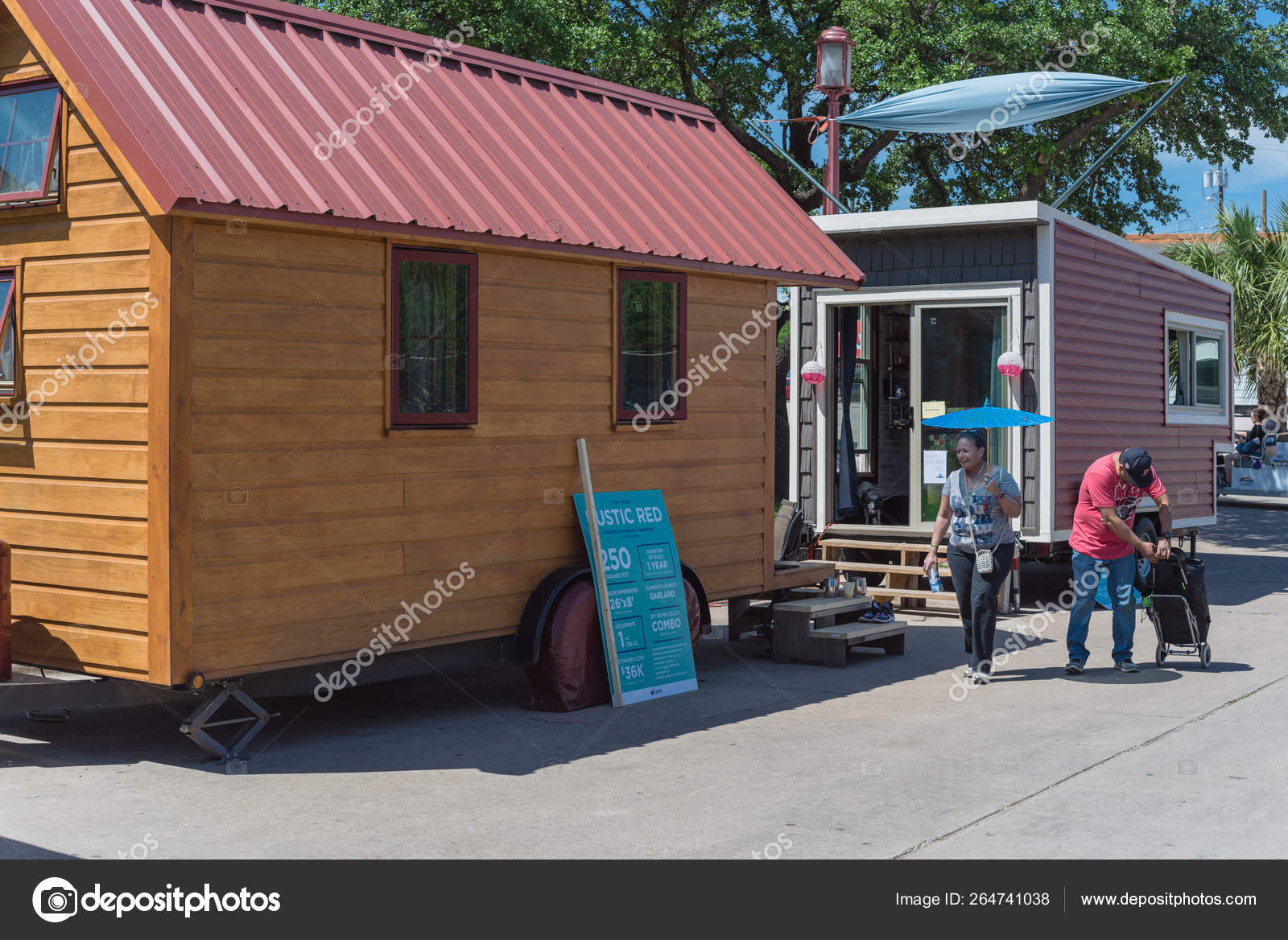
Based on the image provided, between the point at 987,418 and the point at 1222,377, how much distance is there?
303 inches

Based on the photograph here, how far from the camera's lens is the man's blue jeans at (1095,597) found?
10.7 metres

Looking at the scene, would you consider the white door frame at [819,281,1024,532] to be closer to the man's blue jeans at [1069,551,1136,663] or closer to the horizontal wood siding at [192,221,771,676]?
the man's blue jeans at [1069,551,1136,663]

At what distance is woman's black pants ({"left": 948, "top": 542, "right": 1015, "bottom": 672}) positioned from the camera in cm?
1042

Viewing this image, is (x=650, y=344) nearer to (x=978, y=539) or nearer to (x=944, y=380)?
(x=978, y=539)

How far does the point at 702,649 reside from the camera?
1232 cm

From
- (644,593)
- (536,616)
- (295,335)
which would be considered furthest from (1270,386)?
(295,335)

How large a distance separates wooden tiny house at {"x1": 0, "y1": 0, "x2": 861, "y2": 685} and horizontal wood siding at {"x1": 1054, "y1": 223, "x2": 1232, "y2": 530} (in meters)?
5.67

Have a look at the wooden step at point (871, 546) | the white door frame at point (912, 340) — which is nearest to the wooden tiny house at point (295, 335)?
the wooden step at point (871, 546)

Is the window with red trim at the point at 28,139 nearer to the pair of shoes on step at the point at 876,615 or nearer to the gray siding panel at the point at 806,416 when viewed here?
the pair of shoes on step at the point at 876,615

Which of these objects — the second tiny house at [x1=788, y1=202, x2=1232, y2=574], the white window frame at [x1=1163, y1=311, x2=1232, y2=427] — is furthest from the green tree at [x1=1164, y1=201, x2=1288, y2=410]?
the second tiny house at [x1=788, y1=202, x2=1232, y2=574]

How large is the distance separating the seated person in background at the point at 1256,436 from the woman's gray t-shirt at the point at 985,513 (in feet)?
69.8

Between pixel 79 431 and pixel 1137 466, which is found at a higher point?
pixel 79 431

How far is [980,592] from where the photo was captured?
34.2 ft

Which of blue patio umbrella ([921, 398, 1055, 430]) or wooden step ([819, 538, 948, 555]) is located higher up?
blue patio umbrella ([921, 398, 1055, 430])
